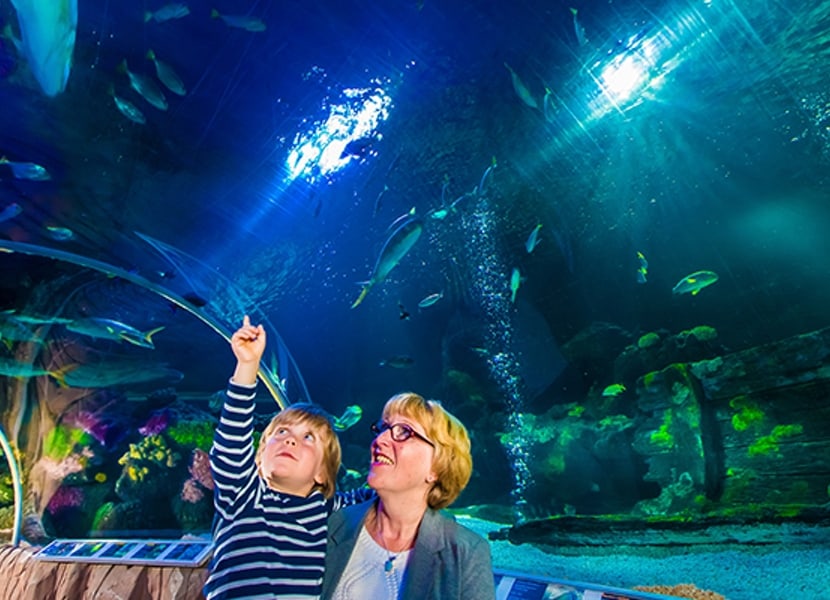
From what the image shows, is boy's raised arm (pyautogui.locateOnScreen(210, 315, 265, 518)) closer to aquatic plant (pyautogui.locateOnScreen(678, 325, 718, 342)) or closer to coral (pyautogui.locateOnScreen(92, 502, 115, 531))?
coral (pyautogui.locateOnScreen(92, 502, 115, 531))

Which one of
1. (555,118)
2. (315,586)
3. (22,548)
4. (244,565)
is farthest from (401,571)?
(555,118)

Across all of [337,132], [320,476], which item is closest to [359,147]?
[337,132]

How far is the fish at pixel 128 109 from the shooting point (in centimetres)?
427

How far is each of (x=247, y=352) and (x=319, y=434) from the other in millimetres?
506

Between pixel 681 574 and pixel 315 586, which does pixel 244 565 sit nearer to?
pixel 315 586

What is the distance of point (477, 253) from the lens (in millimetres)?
9555

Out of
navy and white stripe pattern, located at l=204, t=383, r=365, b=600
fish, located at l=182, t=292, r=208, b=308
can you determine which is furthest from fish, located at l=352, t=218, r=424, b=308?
navy and white stripe pattern, located at l=204, t=383, r=365, b=600

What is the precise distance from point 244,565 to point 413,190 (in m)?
6.58

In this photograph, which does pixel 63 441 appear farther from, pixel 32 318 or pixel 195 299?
pixel 195 299

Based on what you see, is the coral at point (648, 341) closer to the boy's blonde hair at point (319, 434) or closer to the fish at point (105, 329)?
the boy's blonde hair at point (319, 434)

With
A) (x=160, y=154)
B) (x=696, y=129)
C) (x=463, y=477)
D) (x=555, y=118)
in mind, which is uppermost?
Result: (x=696, y=129)

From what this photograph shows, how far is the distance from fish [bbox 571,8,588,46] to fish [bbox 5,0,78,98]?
5.01 meters

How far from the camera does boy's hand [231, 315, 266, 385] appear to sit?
1.79 metres

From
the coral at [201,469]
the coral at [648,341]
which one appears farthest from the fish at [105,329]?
the coral at [648,341]
